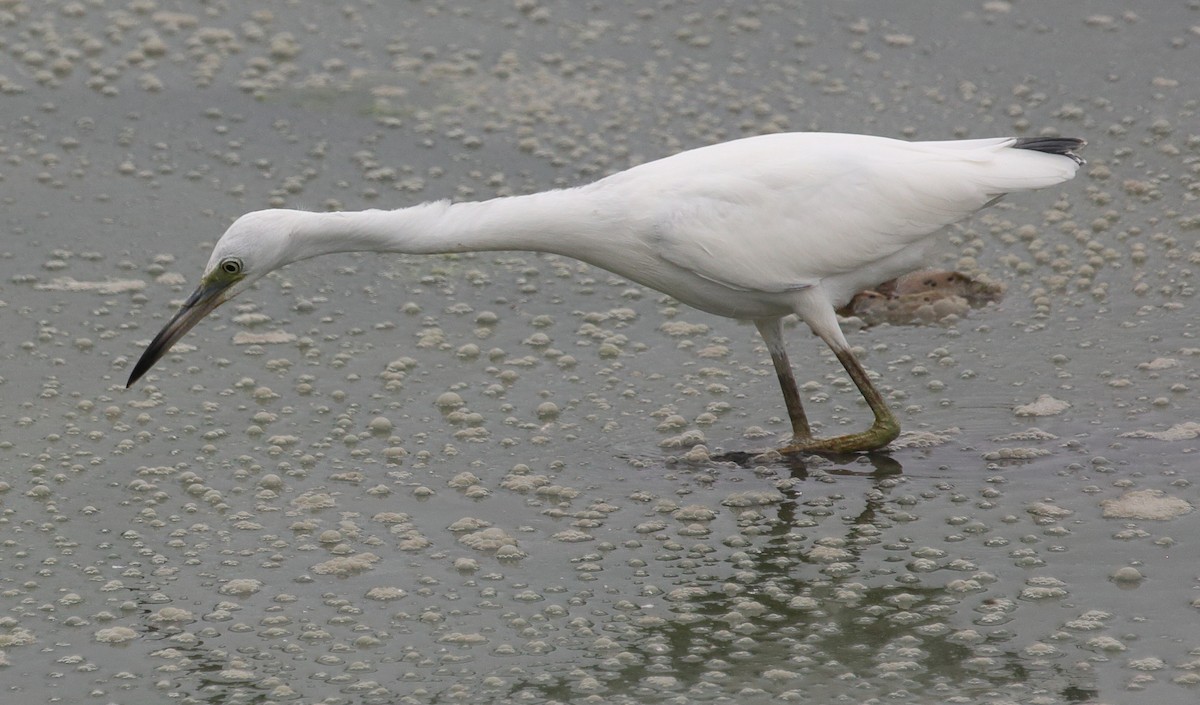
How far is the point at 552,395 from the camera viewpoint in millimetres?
6371

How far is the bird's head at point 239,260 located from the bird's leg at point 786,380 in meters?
1.89

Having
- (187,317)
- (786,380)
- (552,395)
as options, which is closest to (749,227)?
(786,380)

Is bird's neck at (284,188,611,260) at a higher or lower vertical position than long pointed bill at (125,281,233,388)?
higher

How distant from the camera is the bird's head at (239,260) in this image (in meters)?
5.27

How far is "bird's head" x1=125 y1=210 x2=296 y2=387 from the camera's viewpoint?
17.3ft

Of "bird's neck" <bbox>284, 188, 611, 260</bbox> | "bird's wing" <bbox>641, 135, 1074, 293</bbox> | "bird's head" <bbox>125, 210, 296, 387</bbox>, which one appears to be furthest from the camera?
"bird's wing" <bbox>641, 135, 1074, 293</bbox>

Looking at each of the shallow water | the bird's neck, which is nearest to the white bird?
the bird's neck

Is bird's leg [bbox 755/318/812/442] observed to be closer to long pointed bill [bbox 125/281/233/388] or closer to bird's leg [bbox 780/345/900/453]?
bird's leg [bbox 780/345/900/453]

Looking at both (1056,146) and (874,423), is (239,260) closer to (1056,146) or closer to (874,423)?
(874,423)

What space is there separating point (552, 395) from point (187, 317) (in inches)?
63.0

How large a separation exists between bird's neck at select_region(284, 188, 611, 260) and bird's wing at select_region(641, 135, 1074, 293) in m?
0.31

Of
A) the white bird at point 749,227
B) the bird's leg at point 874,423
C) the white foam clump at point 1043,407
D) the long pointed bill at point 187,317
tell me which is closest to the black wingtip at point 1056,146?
the white bird at point 749,227

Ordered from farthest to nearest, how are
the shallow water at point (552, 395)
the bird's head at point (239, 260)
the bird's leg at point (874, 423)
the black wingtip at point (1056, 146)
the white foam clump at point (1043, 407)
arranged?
the white foam clump at point (1043, 407) < the black wingtip at point (1056, 146) < the bird's leg at point (874, 423) < the bird's head at point (239, 260) < the shallow water at point (552, 395)

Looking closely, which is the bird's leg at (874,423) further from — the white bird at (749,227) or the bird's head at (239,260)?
the bird's head at (239,260)
